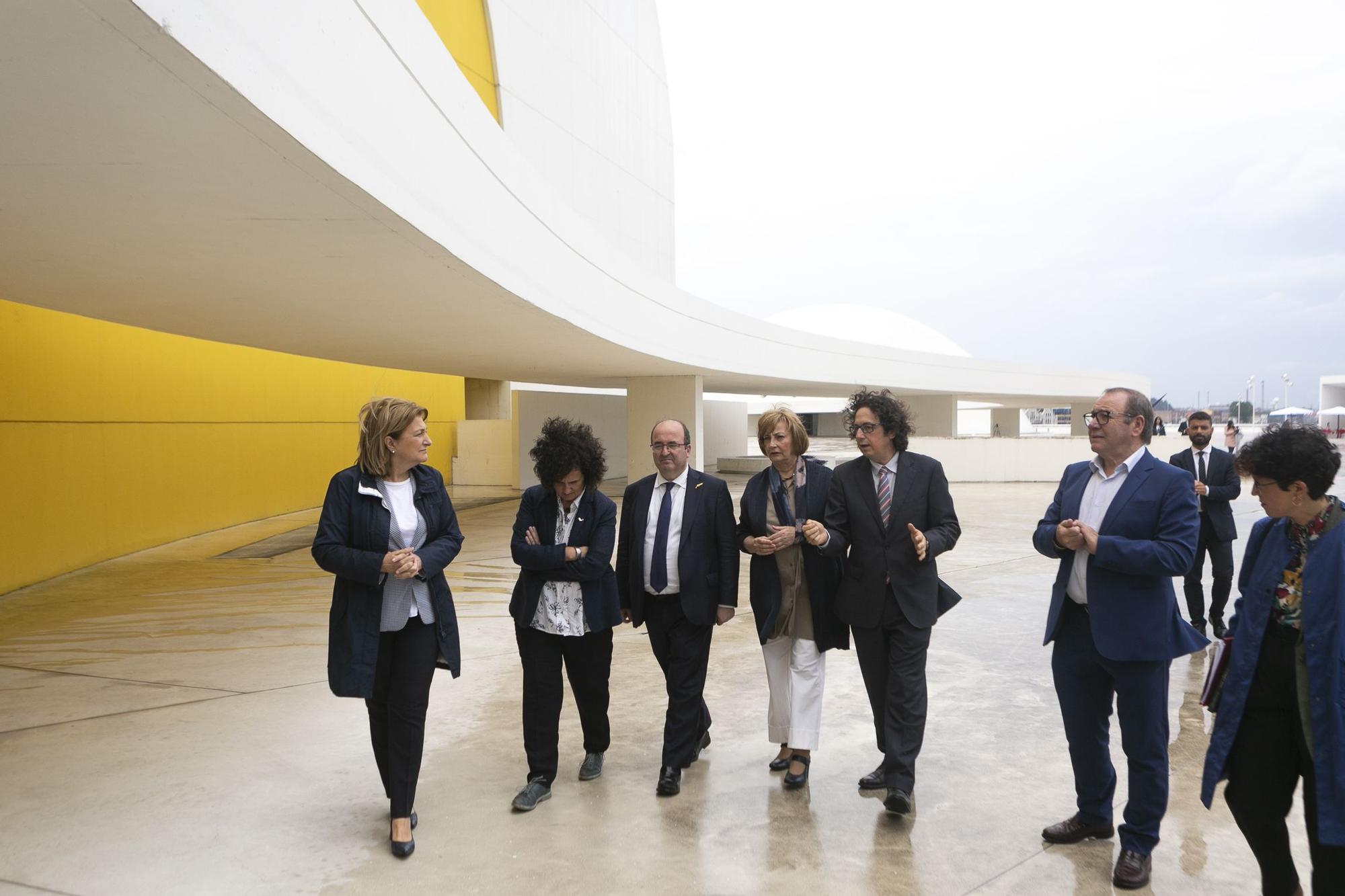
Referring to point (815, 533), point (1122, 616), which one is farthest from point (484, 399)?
point (1122, 616)

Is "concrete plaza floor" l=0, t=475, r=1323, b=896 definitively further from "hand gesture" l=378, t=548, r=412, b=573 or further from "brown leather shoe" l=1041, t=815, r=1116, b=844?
"hand gesture" l=378, t=548, r=412, b=573

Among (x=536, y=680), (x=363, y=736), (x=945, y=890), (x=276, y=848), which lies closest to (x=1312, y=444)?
(x=945, y=890)

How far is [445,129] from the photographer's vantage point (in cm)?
584

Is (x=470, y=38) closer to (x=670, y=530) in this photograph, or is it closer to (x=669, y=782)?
(x=670, y=530)

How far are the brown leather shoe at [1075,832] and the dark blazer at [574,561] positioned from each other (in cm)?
187

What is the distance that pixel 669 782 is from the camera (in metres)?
3.89

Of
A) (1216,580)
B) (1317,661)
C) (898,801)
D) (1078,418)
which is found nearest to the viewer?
(1317,661)

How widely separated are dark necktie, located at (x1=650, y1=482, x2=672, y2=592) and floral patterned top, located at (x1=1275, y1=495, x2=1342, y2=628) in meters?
2.29

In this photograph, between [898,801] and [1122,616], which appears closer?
[1122,616]

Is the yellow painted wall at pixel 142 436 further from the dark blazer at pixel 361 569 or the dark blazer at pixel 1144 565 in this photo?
the dark blazer at pixel 1144 565

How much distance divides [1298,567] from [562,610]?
105 inches

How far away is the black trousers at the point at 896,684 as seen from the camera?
12.3 feet

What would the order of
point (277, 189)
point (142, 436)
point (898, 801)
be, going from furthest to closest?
point (142, 436) < point (277, 189) < point (898, 801)

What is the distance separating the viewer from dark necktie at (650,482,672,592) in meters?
4.12
